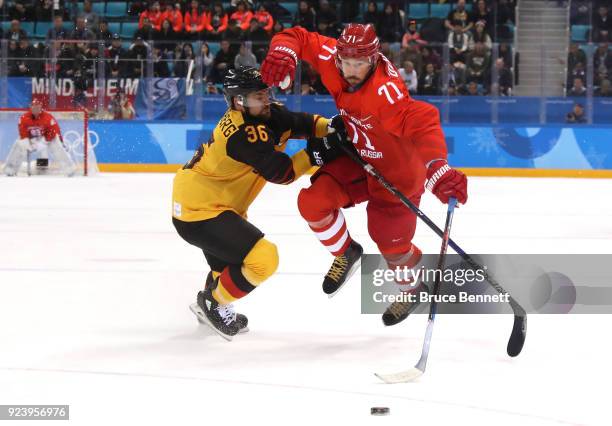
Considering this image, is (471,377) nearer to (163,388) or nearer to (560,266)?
(163,388)

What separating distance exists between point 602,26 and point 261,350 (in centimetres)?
952

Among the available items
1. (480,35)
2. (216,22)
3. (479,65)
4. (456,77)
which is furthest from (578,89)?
(216,22)

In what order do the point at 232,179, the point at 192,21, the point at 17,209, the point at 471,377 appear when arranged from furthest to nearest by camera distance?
the point at 192,21 → the point at 17,209 → the point at 232,179 → the point at 471,377

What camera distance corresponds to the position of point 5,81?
10.4 m

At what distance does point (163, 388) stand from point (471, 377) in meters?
0.97

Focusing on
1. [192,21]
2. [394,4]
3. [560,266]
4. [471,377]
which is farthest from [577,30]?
[471,377]

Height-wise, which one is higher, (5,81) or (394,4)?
(394,4)

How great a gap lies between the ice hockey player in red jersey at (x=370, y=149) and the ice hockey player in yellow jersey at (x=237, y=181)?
0.12 metres

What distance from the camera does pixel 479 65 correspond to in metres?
10.4

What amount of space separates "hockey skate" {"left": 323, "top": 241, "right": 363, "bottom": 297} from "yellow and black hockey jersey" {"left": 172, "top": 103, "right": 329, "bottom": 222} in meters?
0.49

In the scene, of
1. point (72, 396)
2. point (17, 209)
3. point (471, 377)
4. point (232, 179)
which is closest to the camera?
point (72, 396)

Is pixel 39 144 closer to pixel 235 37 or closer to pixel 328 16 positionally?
pixel 235 37

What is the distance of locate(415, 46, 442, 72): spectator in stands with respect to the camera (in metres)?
10.4

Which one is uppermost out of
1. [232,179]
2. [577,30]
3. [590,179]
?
[577,30]
